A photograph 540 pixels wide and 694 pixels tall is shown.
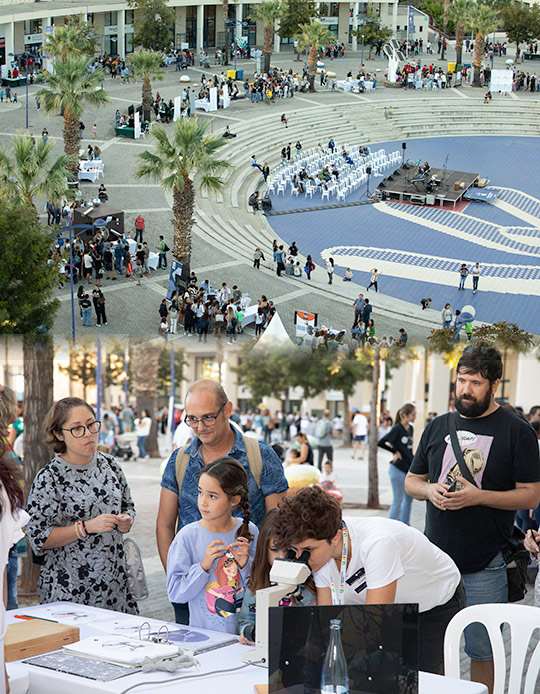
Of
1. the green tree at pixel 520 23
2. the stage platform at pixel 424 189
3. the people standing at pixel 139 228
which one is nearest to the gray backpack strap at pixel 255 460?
the people standing at pixel 139 228

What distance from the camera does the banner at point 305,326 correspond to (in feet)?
84.0

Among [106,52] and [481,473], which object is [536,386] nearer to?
[481,473]

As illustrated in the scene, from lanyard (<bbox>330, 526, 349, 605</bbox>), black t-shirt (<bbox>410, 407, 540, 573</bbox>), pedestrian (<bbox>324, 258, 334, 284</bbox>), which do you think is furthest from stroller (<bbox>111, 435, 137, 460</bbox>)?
lanyard (<bbox>330, 526, 349, 605</bbox>)

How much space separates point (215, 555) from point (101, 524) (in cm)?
92

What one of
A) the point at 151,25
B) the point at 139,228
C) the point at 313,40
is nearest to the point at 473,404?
the point at 139,228

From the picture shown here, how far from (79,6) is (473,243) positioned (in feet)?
118

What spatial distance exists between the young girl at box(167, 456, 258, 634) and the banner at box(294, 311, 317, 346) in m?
20.1

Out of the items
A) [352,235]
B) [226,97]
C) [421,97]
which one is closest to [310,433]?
[352,235]

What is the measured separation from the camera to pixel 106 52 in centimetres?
6594

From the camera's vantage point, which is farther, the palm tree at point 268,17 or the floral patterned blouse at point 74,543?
the palm tree at point 268,17

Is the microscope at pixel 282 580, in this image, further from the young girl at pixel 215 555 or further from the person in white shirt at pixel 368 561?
the young girl at pixel 215 555

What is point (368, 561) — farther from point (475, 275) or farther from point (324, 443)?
point (475, 275)

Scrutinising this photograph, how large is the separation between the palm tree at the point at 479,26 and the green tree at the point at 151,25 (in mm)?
19135

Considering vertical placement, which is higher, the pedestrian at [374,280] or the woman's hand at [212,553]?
the woman's hand at [212,553]
